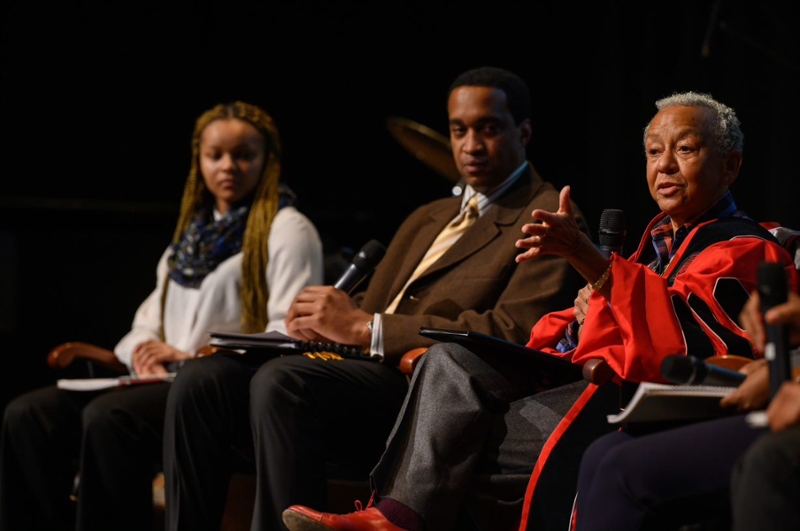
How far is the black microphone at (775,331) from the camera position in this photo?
57.7 inches

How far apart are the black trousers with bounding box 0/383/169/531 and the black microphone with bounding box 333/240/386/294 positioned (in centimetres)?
67

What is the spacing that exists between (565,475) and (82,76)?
3.99 metres

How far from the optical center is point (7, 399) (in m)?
4.50

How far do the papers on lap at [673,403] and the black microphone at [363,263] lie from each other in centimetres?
108

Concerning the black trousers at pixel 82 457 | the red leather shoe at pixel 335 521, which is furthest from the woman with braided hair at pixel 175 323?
the red leather shoe at pixel 335 521

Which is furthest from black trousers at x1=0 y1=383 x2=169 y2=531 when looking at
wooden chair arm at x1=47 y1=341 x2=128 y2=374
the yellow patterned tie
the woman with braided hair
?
the yellow patterned tie

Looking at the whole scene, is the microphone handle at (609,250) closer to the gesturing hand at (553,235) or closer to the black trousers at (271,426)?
the gesturing hand at (553,235)

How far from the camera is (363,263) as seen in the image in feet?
8.75

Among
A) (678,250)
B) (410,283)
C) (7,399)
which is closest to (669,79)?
(410,283)

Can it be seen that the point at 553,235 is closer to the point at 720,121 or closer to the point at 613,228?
the point at 613,228

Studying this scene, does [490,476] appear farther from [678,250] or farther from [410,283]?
[410,283]

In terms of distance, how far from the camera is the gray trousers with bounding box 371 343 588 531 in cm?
208

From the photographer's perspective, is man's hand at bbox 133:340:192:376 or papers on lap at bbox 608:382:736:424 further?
man's hand at bbox 133:340:192:376

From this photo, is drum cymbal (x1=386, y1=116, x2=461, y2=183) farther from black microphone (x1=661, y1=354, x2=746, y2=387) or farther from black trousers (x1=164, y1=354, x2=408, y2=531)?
black microphone (x1=661, y1=354, x2=746, y2=387)
